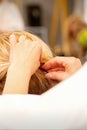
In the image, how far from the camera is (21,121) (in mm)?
610

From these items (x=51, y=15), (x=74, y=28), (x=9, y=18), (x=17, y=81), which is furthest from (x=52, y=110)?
(x=51, y=15)

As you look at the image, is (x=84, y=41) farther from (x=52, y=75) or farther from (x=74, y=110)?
(x=74, y=110)

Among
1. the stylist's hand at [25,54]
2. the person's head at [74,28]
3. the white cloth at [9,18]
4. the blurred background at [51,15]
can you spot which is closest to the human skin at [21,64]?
the stylist's hand at [25,54]

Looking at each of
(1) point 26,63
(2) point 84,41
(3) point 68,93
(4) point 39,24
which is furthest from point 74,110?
(4) point 39,24

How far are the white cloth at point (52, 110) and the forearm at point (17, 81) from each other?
7 cm

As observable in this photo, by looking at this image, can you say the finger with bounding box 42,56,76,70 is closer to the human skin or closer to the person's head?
the human skin

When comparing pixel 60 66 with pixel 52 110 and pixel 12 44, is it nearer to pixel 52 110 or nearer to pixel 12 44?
pixel 12 44

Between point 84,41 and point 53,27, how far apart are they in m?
2.08

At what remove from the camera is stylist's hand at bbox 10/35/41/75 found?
2.33 ft

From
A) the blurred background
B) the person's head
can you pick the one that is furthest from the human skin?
the blurred background

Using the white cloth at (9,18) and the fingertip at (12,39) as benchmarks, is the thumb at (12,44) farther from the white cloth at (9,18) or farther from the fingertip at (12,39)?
the white cloth at (9,18)

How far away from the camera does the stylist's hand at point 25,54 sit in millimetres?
710

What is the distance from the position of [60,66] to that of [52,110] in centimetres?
24

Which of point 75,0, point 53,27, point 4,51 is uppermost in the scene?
point 4,51
